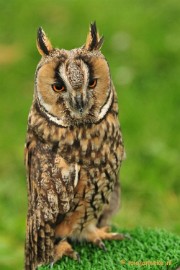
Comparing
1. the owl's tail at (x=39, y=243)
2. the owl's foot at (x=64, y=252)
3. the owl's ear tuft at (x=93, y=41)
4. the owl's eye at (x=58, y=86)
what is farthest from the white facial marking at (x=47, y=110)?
the owl's foot at (x=64, y=252)

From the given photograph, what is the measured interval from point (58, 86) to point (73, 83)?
0.10m

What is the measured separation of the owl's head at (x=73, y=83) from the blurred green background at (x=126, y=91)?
157 cm

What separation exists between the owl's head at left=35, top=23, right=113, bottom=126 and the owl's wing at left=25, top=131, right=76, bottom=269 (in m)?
0.17

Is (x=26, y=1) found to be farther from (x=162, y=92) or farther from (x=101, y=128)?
(x=101, y=128)

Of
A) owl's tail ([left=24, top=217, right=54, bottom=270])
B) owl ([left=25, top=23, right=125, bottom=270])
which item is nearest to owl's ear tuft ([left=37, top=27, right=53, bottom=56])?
owl ([left=25, top=23, right=125, bottom=270])

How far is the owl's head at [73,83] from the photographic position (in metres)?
2.85

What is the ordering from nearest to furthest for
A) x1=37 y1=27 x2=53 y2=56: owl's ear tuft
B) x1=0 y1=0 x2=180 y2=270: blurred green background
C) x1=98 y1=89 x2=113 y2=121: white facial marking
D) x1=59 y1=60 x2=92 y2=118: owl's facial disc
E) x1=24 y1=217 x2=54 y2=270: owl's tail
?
x1=59 y1=60 x2=92 y2=118: owl's facial disc
x1=37 y1=27 x2=53 y2=56: owl's ear tuft
x1=98 y1=89 x2=113 y2=121: white facial marking
x1=24 y1=217 x2=54 y2=270: owl's tail
x1=0 y1=0 x2=180 y2=270: blurred green background

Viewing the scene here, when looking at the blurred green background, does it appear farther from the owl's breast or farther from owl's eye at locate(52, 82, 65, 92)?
owl's eye at locate(52, 82, 65, 92)

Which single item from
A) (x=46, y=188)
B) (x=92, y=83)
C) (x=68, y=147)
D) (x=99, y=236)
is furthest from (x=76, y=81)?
(x=99, y=236)

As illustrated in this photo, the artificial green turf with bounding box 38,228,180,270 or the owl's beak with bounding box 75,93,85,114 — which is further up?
the owl's beak with bounding box 75,93,85,114

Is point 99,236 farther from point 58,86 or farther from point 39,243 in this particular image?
point 58,86

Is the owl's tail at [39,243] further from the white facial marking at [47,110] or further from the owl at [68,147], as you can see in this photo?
the white facial marking at [47,110]

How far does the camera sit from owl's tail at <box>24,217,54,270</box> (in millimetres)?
3217

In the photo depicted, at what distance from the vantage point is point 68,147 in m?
3.12
